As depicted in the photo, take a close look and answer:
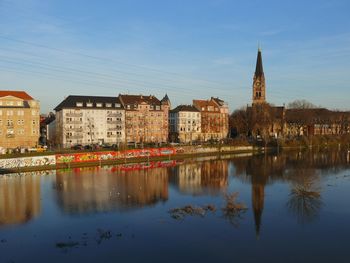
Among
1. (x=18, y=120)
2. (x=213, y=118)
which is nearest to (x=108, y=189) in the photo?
(x=18, y=120)

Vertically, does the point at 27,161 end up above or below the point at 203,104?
below

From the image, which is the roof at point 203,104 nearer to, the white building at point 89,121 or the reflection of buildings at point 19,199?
the white building at point 89,121

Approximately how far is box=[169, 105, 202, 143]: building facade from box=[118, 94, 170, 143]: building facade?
6.71 meters

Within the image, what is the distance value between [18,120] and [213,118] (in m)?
56.6

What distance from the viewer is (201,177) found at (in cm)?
5266

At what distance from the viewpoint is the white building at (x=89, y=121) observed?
88.0 m

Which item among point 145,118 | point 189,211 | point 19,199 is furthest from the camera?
point 145,118

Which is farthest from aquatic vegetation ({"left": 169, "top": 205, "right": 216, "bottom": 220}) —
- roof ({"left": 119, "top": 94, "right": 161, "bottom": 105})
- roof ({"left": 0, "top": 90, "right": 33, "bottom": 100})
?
roof ({"left": 119, "top": 94, "right": 161, "bottom": 105})

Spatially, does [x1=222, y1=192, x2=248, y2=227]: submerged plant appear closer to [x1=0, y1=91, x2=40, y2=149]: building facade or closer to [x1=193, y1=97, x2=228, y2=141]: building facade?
[x1=0, y1=91, x2=40, y2=149]: building facade

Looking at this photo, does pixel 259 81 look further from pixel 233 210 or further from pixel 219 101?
pixel 233 210

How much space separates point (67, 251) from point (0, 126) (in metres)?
63.0

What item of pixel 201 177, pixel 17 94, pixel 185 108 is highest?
pixel 17 94

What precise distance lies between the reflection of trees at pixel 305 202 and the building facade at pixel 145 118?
61.2 metres

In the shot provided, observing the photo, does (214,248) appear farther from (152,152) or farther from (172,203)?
(152,152)
